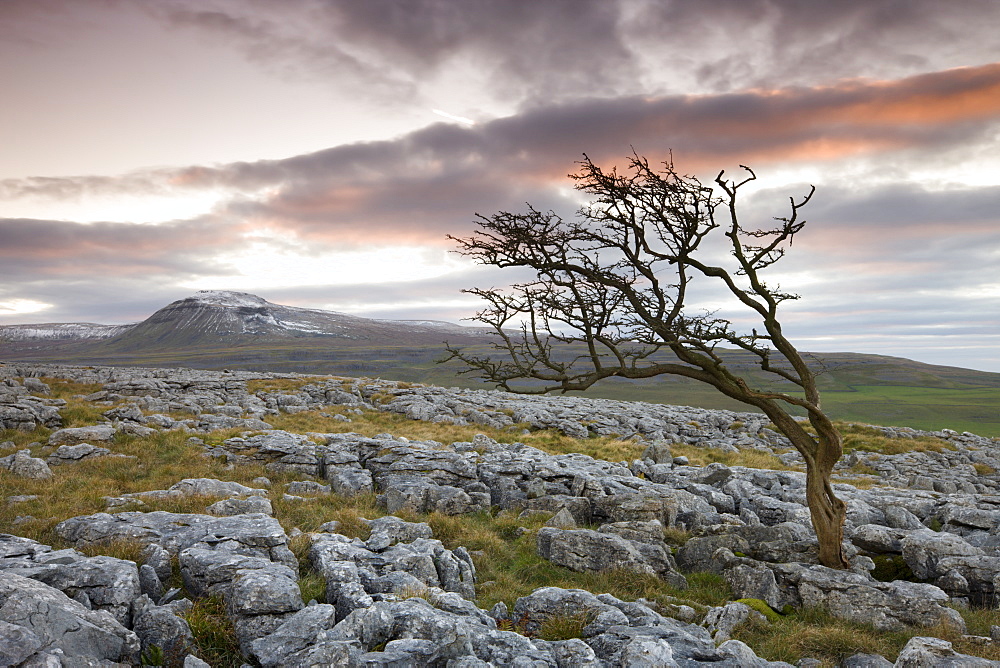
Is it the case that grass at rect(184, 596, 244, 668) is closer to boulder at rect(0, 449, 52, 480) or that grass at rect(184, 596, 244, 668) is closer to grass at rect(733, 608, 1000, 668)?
grass at rect(733, 608, 1000, 668)

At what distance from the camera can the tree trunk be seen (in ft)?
44.3

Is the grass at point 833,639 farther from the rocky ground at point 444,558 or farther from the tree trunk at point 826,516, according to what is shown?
the tree trunk at point 826,516

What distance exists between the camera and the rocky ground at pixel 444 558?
325 inches

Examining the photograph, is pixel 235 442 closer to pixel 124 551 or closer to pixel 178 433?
pixel 178 433

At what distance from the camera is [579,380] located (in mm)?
15469

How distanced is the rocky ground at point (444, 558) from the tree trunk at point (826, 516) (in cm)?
62

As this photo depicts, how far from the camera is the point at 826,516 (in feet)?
44.7

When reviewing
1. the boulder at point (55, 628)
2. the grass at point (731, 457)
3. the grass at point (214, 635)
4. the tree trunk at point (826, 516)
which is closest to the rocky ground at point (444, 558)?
the boulder at point (55, 628)

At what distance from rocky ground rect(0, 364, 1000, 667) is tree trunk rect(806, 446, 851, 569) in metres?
0.62

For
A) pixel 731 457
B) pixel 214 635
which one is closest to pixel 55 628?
pixel 214 635

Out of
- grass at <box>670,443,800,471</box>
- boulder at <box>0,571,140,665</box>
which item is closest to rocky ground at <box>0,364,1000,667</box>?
boulder at <box>0,571,140,665</box>

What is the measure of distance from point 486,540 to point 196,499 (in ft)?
27.5

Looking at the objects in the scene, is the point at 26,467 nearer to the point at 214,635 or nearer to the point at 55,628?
the point at 55,628

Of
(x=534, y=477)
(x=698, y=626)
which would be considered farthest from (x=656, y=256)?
(x=534, y=477)
